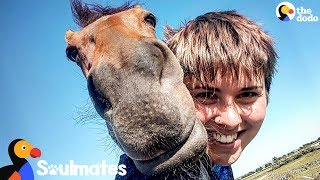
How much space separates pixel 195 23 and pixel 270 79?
0.81 ft

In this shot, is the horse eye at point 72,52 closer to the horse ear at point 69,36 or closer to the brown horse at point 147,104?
the horse ear at point 69,36

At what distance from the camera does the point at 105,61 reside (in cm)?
→ 76

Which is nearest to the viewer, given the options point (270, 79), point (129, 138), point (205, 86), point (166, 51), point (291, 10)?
point (129, 138)

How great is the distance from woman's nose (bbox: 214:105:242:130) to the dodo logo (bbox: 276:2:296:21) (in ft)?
4.33

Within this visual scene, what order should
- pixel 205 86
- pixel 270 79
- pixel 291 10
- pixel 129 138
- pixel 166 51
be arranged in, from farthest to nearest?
pixel 291 10 < pixel 270 79 < pixel 205 86 < pixel 166 51 < pixel 129 138

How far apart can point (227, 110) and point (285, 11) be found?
53.3 inches

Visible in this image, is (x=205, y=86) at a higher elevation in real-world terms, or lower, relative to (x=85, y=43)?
lower

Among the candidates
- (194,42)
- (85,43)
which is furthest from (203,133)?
(85,43)

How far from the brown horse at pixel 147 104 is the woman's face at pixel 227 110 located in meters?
0.22

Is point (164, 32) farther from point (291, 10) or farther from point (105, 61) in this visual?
point (291, 10)

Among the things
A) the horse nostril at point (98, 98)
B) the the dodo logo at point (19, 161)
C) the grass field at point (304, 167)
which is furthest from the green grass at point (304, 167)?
the horse nostril at point (98, 98)

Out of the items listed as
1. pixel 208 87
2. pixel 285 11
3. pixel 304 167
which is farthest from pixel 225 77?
pixel 304 167

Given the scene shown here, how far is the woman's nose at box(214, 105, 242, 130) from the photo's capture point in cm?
93

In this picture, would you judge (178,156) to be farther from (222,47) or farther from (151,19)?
(151,19)
